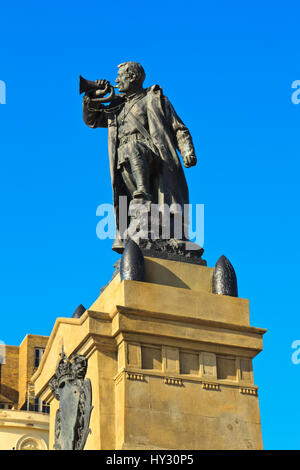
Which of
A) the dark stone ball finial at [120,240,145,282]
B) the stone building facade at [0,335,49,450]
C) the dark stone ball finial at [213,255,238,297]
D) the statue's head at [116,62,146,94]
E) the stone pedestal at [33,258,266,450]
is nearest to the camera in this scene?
the stone pedestal at [33,258,266,450]

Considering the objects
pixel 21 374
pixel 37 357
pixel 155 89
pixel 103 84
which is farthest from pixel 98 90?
pixel 21 374

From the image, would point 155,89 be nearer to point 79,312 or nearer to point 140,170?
point 140,170

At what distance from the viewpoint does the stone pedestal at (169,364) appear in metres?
13.8

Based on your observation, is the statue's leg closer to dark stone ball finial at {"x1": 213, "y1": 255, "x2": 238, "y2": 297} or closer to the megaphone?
the megaphone

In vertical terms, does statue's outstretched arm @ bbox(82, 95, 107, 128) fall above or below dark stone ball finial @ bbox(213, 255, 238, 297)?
above

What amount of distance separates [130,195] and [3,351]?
58.5m

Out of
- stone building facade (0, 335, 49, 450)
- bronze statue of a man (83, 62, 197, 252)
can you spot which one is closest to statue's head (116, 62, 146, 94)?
bronze statue of a man (83, 62, 197, 252)

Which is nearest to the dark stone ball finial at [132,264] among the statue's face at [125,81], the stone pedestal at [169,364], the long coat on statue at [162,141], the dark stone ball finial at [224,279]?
the stone pedestal at [169,364]

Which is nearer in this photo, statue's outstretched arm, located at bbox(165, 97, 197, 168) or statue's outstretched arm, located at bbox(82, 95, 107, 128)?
statue's outstretched arm, located at bbox(165, 97, 197, 168)

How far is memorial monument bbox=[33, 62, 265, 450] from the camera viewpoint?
13898 millimetres

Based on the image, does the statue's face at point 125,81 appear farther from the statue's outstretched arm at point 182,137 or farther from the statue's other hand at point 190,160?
the statue's other hand at point 190,160

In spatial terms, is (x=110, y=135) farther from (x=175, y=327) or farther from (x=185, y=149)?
(x=175, y=327)

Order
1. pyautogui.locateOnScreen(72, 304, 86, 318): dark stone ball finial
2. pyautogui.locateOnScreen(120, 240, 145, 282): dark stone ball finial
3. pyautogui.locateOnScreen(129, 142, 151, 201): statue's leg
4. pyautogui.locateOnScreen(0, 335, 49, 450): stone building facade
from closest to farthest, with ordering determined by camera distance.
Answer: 1. pyautogui.locateOnScreen(120, 240, 145, 282): dark stone ball finial
2. pyautogui.locateOnScreen(129, 142, 151, 201): statue's leg
3. pyautogui.locateOnScreen(72, 304, 86, 318): dark stone ball finial
4. pyautogui.locateOnScreen(0, 335, 49, 450): stone building facade

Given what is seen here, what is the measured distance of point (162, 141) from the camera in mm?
16609
